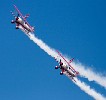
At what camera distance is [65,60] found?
610 ft

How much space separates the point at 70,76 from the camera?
18338cm

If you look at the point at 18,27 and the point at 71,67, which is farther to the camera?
the point at 18,27

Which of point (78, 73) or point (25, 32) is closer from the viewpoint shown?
point (78, 73)

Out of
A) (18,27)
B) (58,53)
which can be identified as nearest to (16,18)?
(18,27)

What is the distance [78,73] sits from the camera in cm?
18638

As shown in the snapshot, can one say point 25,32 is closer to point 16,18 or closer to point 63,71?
point 16,18

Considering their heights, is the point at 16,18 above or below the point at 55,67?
above

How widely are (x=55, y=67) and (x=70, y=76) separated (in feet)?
22.7

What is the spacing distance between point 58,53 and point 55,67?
28.2ft

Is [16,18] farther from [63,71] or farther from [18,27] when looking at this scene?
[63,71]

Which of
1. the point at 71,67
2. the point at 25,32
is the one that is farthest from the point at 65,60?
the point at 25,32

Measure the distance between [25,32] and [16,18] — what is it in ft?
22.5

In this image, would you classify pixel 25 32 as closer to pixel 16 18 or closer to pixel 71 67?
pixel 16 18

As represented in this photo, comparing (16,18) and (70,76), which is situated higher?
(16,18)
